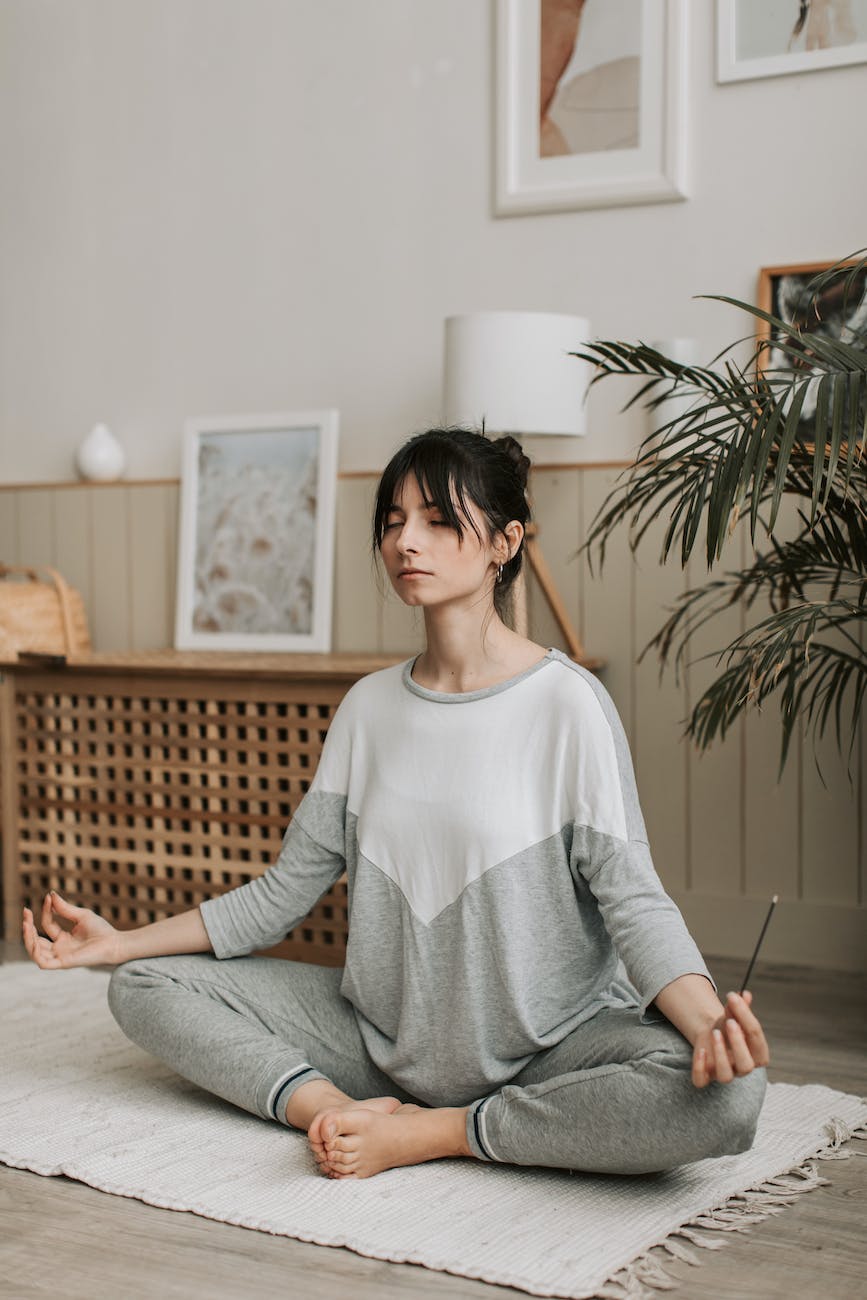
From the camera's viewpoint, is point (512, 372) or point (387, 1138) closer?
point (387, 1138)

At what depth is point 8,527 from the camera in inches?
151

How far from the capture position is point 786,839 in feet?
9.77

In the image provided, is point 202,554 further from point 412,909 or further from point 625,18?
point 412,909

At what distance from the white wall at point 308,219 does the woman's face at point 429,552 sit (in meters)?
1.38

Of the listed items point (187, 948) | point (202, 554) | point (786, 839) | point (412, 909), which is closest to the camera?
point (412, 909)

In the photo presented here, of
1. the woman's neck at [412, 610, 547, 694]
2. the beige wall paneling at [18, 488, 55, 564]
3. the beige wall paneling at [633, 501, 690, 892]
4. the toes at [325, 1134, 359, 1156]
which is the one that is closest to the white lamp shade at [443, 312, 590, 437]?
the beige wall paneling at [633, 501, 690, 892]

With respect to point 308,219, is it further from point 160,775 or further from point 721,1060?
point 721,1060

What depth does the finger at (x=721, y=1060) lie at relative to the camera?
1467 mm

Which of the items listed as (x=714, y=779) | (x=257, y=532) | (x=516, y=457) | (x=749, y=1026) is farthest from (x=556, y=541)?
(x=749, y=1026)

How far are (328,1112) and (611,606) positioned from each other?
1626 millimetres

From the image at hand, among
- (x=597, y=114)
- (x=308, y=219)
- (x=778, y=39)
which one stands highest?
(x=778, y=39)

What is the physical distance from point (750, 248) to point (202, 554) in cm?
146

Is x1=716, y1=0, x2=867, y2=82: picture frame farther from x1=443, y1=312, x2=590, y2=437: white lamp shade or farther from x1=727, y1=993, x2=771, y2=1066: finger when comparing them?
x1=727, y1=993, x2=771, y2=1066: finger

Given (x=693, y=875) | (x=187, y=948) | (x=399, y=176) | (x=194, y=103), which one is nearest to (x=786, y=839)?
(x=693, y=875)
